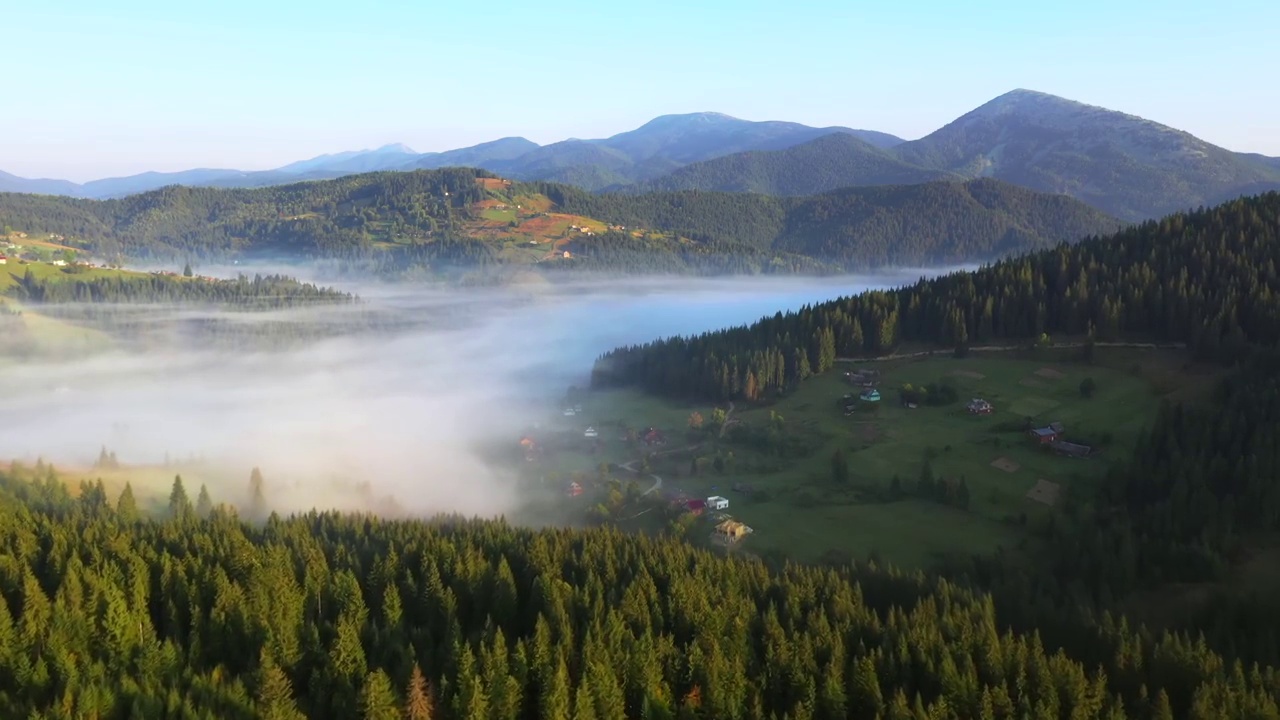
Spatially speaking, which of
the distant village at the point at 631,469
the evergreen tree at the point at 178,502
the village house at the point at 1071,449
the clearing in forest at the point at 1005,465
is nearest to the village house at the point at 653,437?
the distant village at the point at 631,469

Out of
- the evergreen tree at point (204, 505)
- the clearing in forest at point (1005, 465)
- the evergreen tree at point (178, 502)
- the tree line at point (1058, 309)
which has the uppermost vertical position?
the tree line at point (1058, 309)

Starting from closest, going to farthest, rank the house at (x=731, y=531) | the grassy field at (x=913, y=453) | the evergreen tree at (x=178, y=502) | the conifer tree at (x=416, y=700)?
the conifer tree at (x=416, y=700) → the house at (x=731, y=531) → the grassy field at (x=913, y=453) → the evergreen tree at (x=178, y=502)

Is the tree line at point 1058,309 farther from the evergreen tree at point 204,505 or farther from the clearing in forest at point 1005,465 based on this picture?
the evergreen tree at point 204,505

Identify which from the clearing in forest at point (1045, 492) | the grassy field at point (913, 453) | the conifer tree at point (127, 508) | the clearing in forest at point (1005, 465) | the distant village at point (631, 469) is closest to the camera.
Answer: the grassy field at point (913, 453)

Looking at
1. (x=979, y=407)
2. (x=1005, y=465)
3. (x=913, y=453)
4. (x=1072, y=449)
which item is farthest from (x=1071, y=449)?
(x=913, y=453)

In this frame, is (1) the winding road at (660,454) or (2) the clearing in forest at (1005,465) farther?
(1) the winding road at (660,454)
